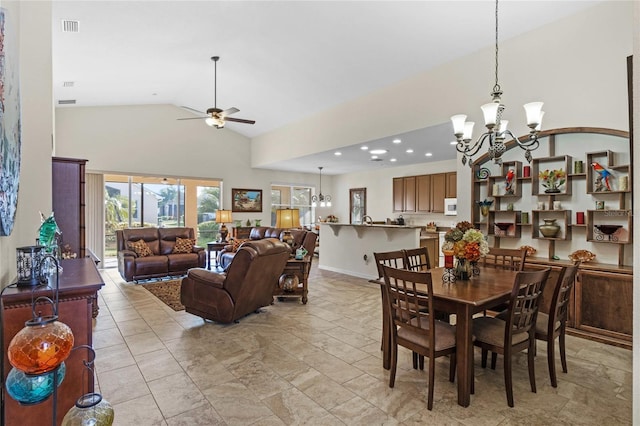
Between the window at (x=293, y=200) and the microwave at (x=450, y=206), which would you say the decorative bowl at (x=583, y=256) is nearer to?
the microwave at (x=450, y=206)

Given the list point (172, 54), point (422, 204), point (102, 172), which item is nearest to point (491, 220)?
point (422, 204)

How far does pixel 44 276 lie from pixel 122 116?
709 centimetres

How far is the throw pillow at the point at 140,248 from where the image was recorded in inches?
264

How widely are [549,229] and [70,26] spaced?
6260 mm

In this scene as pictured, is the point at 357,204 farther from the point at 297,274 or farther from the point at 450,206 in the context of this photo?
the point at 297,274

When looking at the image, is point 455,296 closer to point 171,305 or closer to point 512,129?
point 512,129

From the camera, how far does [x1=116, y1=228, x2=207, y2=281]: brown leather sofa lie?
6383 mm

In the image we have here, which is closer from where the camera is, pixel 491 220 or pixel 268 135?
pixel 491 220

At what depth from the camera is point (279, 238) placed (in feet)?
23.7

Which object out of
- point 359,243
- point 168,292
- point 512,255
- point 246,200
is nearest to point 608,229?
point 512,255

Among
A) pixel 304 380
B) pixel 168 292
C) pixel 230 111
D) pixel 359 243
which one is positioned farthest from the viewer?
pixel 359 243

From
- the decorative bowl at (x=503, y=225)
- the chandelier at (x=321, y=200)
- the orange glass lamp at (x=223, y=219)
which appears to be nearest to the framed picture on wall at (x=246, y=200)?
the orange glass lamp at (x=223, y=219)

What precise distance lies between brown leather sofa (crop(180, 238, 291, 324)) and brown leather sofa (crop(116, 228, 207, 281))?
2.77 metres

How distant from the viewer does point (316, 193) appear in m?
11.8
